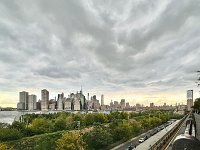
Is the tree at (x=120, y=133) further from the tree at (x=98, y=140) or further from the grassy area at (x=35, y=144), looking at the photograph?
the grassy area at (x=35, y=144)

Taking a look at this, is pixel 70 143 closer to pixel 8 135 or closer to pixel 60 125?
pixel 8 135

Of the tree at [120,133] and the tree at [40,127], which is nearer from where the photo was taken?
A: the tree at [120,133]

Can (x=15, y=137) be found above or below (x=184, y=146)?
below

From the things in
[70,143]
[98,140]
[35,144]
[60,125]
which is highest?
[70,143]

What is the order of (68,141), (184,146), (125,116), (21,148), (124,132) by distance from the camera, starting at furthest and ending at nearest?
(125,116)
(124,132)
(21,148)
(68,141)
(184,146)

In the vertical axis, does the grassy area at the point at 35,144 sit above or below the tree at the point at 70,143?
below

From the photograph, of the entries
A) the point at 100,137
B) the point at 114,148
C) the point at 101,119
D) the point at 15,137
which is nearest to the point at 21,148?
the point at 15,137

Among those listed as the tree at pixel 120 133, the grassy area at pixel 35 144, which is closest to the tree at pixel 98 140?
the grassy area at pixel 35 144

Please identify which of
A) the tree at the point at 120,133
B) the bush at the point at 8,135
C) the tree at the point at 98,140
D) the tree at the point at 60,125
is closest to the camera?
the tree at the point at 98,140

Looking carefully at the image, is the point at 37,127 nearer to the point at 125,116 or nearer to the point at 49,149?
the point at 49,149

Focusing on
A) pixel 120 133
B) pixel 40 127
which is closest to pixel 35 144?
pixel 120 133

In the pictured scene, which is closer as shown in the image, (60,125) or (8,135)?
(8,135)
